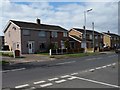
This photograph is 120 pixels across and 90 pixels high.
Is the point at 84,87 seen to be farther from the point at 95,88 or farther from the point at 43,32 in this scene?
the point at 43,32

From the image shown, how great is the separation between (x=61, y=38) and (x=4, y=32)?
42.5 ft

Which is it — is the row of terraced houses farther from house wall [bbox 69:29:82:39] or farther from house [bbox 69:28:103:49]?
Result: house wall [bbox 69:29:82:39]

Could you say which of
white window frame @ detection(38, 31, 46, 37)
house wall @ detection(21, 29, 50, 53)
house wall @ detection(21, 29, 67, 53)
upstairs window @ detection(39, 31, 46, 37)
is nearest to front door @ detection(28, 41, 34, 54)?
house wall @ detection(21, 29, 50, 53)

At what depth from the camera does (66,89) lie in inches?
377

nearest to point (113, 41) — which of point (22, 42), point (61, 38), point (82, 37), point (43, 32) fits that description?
point (82, 37)

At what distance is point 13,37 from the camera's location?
45844 millimetres

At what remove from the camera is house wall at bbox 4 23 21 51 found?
44031mm

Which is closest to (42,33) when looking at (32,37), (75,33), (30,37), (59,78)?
(32,37)

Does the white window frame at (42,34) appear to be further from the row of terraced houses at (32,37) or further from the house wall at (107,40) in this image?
the house wall at (107,40)

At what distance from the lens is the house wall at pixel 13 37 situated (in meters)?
44.0

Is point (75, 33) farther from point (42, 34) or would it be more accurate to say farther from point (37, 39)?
point (37, 39)

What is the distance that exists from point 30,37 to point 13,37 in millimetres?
3464

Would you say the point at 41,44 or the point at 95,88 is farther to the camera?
the point at 41,44

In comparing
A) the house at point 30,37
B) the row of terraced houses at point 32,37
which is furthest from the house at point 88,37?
the house at point 30,37
